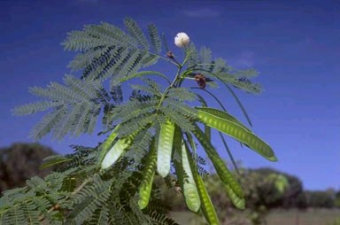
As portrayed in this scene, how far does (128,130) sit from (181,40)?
0.42 meters

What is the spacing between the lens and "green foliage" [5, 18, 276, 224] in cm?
134

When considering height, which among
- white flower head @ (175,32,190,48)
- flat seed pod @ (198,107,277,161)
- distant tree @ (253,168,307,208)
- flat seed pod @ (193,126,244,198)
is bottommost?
flat seed pod @ (193,126,244,198)

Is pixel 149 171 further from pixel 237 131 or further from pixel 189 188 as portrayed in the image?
pixel 237 131

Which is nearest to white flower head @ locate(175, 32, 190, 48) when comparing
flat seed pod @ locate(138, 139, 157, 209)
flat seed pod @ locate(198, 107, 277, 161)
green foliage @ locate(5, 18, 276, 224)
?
green foliage @ locate(5, 18, 276, 224)

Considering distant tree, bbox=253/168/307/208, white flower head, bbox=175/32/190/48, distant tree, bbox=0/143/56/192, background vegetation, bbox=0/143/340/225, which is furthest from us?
distant tree, bbox=253/168/307/208

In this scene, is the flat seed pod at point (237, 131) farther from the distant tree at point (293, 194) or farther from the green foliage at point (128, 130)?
the distant tree at point (293, 194)

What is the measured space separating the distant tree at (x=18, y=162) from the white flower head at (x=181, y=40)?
1481 cm

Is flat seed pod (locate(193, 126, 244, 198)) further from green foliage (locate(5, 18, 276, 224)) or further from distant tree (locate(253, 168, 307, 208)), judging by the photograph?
distant tree (locate(253, 168, 307, 208))

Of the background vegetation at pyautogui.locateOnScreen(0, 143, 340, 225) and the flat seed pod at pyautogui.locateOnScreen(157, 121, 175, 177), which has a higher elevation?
the background vegetation at pyautogui.locateOnScreen(0, 143, 340, 225)

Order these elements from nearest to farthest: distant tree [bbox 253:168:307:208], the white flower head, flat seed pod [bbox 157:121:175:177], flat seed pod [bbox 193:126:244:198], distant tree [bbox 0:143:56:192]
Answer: flat seed pod [bbox 157:121:175:177] < flat seed pod [bbox 193:126:244:198] < the white flower head < distant tree [bbox 0:143:56:192] < distant tree [bbox 253:168:307:208]

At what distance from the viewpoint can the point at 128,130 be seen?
1.34 meters

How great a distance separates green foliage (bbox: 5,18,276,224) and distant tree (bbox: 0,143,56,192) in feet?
48.4

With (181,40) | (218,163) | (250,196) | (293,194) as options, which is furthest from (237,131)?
(293,194)

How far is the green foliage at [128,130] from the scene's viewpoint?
1340mm
